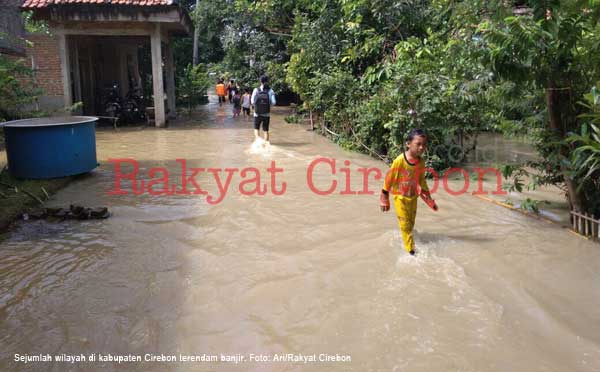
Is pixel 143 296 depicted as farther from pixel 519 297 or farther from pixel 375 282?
pixel 519 297

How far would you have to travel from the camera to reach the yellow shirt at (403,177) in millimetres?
5215

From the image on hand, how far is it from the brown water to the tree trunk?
1.54 ft

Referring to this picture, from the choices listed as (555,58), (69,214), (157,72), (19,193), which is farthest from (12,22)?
(555,58)

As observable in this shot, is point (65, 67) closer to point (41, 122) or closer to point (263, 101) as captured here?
point (263, 101)

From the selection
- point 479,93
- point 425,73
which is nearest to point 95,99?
point 425,73

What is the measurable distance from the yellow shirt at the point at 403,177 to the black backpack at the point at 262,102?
8089 mm

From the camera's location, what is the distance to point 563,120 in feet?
19.6

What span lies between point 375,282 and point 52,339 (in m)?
2.67

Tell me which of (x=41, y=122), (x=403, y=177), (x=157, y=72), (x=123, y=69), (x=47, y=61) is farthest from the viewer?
(x=123, y=69)

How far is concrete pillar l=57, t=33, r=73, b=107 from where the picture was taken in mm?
15586

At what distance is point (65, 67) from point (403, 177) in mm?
13589

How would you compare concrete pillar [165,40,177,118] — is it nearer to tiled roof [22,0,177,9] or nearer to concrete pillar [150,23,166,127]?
concrete pillar [150,23,166,127]
